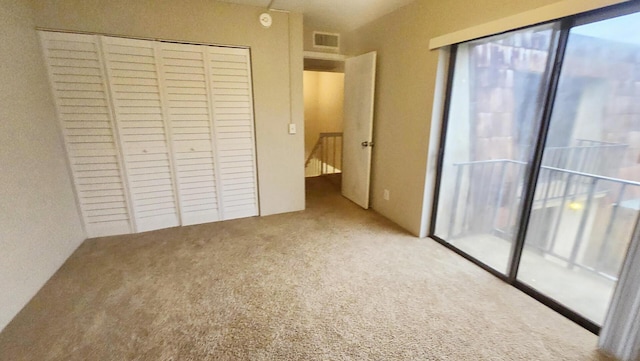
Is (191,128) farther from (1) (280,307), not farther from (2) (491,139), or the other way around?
(2) (491,139)

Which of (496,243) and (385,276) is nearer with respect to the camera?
(385,276)

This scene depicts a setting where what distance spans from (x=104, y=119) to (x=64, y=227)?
104 cm

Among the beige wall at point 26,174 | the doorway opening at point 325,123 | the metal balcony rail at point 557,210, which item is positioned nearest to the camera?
the beige wall at point 26,174

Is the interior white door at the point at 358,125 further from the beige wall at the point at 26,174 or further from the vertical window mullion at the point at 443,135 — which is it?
the beige wall at the point at 26,174

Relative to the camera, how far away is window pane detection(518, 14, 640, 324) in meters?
1.71

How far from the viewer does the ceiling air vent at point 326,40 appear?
3.64 meters

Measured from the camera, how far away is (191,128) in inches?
116

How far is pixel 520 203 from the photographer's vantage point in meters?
2.09

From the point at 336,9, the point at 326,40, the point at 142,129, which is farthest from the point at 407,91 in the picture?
the point at 142,129

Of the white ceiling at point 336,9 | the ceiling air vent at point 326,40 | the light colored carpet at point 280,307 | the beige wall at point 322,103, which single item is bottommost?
the light colored carpet at point 280,307

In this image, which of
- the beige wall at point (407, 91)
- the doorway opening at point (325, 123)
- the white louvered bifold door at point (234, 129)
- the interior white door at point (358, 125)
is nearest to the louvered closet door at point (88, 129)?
the white louvered bifold door at point (234, 129)

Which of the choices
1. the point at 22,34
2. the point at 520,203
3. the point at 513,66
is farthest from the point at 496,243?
the point at 22,34

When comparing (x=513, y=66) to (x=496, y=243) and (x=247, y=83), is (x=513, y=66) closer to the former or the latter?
(x=496, y=243)

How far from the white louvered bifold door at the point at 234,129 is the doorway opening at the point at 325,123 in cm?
175
